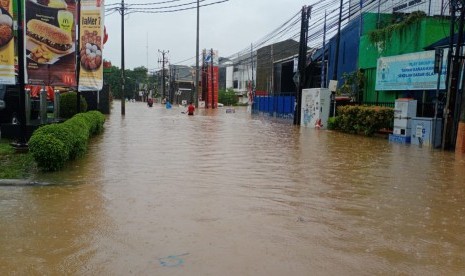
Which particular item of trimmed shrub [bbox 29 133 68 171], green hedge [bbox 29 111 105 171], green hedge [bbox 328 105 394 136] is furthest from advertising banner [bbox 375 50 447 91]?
trimmed shrub [bbox 29 133 68 171]

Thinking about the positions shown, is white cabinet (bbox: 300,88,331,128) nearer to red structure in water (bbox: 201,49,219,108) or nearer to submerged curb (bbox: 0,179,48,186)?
submerged curb (bbox: 0,179,48,186)

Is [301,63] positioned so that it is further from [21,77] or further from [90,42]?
[21,77]

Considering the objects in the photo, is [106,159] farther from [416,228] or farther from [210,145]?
[416,228]

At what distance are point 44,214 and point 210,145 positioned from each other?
29.1 feet

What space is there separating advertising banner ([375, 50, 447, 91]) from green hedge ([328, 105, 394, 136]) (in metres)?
1.35

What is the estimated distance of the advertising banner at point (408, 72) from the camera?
1710 cm

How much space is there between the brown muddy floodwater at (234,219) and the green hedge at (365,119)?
7.77 m

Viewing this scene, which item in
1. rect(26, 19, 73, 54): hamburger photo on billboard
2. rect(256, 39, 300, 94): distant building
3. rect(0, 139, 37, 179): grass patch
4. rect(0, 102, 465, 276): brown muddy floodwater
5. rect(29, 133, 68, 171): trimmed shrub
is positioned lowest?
rect(0, 102, 465, 276): brown muddy floodwater

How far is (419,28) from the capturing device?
1942 cm

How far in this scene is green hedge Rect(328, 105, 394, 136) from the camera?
18.8 metres

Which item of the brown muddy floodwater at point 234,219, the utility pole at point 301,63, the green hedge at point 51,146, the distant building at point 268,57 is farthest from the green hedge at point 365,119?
the distant building at point 268,57

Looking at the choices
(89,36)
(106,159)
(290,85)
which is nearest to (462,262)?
(106,159)

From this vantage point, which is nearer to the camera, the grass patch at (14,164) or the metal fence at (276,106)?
the grass patch at (14,164)

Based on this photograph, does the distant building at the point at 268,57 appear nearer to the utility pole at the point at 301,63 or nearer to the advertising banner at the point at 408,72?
the utility pole at the point at 301,63
